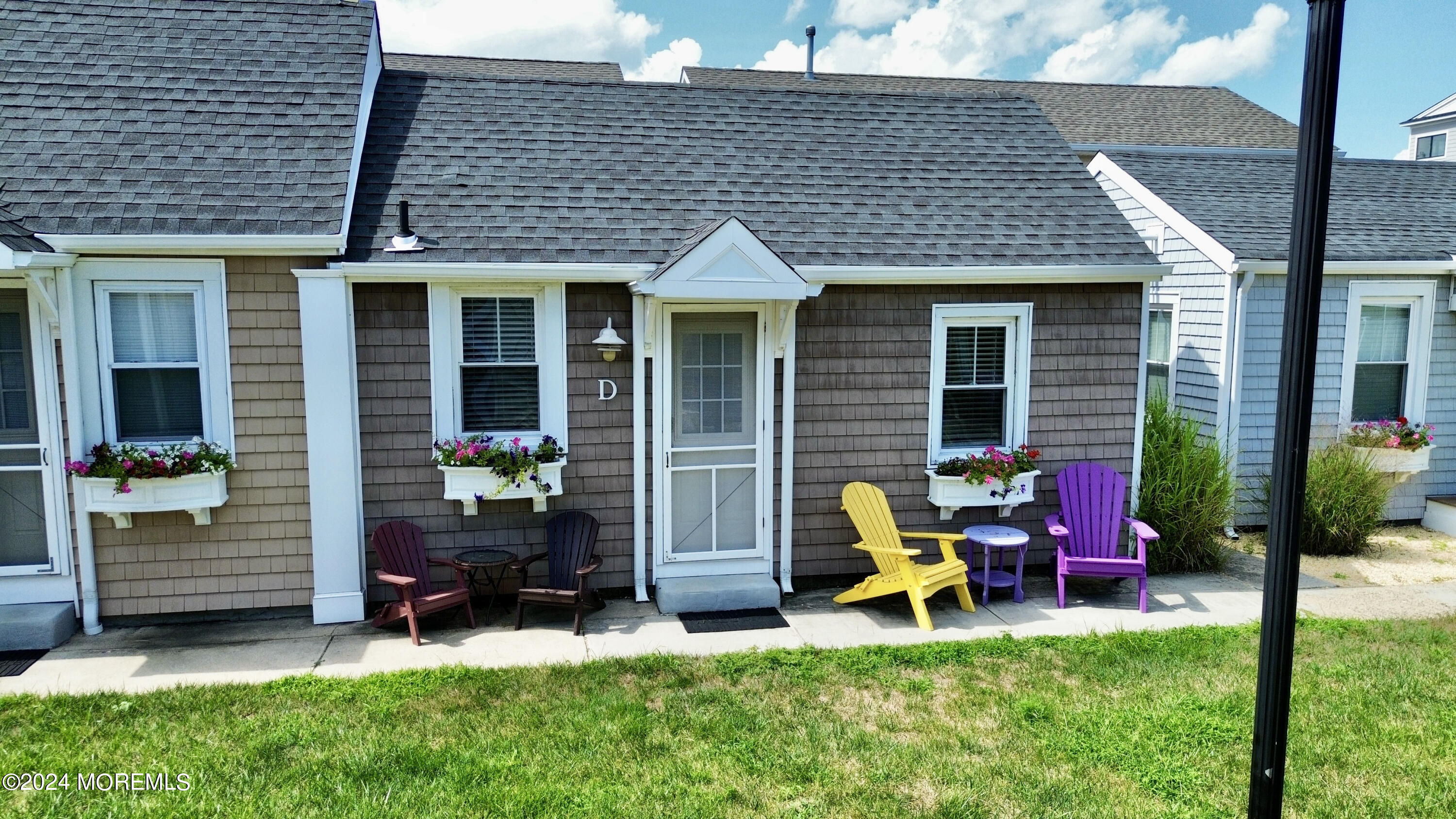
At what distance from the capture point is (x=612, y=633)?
263 inches

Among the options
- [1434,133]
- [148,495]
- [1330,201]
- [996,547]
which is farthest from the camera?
[1434,133]

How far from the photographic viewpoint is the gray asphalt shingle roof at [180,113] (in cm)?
646

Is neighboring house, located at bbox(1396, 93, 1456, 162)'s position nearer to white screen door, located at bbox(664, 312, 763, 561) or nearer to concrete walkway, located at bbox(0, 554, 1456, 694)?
concrete walkway, located at bbox(0, 554, 1456, 694)

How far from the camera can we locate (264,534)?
266 inches

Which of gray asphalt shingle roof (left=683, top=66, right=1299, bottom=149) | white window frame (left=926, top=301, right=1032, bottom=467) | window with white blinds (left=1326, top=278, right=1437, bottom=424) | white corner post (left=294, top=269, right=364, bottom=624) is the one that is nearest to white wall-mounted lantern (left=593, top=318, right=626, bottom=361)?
white corner post (left=294, top=269, right=364, bottom=624)

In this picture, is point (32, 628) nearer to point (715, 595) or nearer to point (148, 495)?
point (148, 495)

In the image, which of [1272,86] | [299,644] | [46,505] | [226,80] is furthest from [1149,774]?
[226,80]

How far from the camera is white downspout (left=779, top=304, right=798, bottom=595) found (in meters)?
7.41

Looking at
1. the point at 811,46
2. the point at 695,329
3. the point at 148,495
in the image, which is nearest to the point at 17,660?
the point at 148,495

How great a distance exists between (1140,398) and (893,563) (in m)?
2.73

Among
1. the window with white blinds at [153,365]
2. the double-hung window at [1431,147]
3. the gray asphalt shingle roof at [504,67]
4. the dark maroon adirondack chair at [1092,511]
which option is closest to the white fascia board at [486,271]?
the window with white blinds at [153,365]

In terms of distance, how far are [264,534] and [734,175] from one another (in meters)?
4.60

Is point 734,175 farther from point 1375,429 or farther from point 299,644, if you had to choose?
point 1375,429

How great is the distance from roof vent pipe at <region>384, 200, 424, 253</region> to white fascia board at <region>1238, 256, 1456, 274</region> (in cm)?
750
